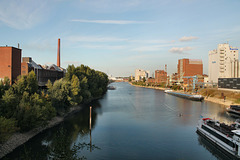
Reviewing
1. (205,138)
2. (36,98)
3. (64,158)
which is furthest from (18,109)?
(205,138)

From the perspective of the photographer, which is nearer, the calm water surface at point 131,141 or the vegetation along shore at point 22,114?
the vegetation along shore at point 22,114

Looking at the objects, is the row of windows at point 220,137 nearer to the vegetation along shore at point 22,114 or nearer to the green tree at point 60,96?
the vegetation along shore at point 22,114

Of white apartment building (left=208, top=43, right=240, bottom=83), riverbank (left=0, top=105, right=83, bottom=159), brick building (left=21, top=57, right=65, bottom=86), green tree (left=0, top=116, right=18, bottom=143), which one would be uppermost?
white apartment building (left=208, top=43, right=240, bottom=83)

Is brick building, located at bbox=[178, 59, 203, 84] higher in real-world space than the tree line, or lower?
higher

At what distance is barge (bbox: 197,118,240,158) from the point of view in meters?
13.0

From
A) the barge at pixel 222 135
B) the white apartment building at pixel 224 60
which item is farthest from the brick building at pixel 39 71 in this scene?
the white apartment building at pixel 224 60

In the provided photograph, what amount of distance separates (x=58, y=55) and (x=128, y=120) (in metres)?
37.9

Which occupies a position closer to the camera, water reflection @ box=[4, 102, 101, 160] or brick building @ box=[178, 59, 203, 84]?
water reflection @ box=[4, 102, 101, 160]

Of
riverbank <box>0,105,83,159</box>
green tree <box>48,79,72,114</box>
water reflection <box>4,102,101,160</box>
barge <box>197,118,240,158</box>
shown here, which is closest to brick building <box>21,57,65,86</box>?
green tree <box>48,79,72,114</box>

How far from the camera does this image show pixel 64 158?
29.1 feet

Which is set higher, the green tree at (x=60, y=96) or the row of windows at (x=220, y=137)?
the green tree at (x=60, y=96)

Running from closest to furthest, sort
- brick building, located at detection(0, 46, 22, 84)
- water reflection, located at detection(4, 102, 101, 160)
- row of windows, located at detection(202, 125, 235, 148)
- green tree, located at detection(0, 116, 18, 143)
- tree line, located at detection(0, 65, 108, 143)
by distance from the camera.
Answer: water reflection, located at detection(4, 102, 101, 160) → green tree, located at detection(0, 116, 18, 143) → tree line, located at detection(0, 65, 108, 143) → row of windows, located at detection(202, 125, 235, 148) → brick building, located at detection(0, 46, 22, 84)

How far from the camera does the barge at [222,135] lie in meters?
13.0

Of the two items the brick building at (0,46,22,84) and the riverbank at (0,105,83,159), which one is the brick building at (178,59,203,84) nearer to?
the brick building at (0,46,22,84)
